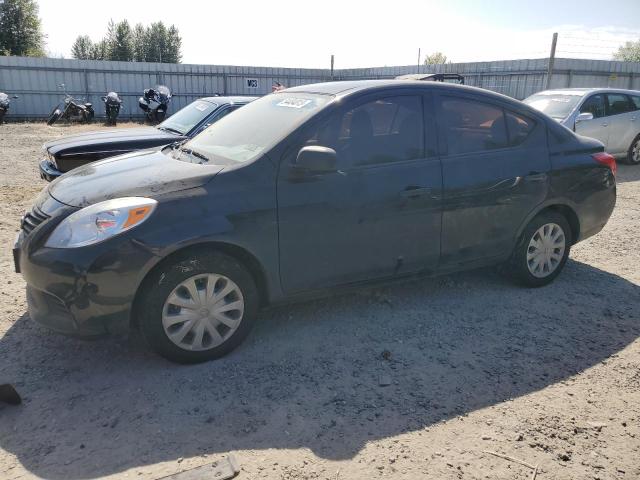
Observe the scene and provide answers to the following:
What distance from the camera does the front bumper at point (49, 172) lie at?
6410 millimetres

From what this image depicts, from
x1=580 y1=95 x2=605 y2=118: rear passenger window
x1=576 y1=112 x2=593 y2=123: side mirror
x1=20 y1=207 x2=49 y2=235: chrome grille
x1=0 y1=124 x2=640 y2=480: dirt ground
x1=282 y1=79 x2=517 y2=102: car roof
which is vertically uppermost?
x1=282 y1=79 x2=517 y2=102: car roof

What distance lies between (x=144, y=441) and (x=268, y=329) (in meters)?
1.39

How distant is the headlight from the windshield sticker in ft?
4.55

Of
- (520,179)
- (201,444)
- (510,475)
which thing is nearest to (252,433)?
(201,444)

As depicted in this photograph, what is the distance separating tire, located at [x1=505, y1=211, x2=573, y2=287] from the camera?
4.62 meters

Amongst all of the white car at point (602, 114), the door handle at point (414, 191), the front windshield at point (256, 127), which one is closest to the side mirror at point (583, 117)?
the white car at point (602, 114)

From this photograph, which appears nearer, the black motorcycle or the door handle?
the door handle

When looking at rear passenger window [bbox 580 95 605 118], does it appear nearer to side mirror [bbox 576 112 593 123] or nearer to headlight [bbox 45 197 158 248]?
side mirror [bbox 576 112 593 123]

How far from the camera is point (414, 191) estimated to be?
12.9 feet

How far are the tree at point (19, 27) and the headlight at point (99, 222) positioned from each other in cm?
Answer: 4304

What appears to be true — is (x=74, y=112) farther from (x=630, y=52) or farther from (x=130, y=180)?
(x=630, y=52)

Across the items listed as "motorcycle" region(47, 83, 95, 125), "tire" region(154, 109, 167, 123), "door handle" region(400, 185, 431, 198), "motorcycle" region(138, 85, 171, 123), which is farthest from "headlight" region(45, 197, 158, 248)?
"motorcycle" region(47, 83, 95, 125)

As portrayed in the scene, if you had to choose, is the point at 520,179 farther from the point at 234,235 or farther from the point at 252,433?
the point at 252,433

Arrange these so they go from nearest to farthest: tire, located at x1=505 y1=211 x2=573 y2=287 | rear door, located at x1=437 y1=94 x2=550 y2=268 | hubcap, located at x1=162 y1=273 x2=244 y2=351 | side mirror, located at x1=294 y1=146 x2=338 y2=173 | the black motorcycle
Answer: hubcap, located at x1=162 y1=273 x2=244 y2=351, side mirror, located at x1=294 y1=146 x2=338 y2=173, rear door, located at x1=437 y1=94 x2=550 y2=268, tire, located at x1=505 y1=211 x2=573 y2=287, the black motorcycle
